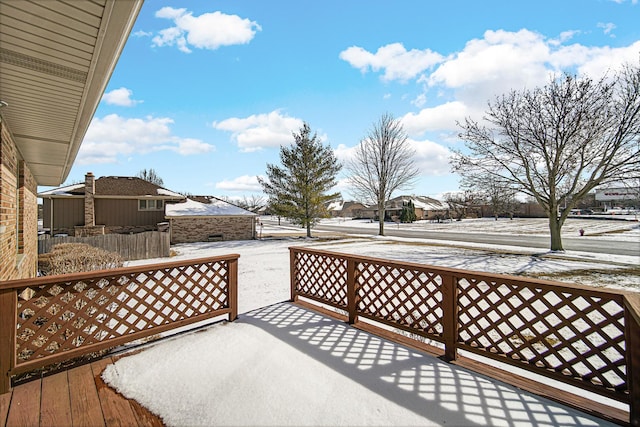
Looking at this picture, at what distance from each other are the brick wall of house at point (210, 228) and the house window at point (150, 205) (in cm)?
295

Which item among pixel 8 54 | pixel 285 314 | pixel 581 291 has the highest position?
pixel 8 54

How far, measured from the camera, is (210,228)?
1866 centimetres

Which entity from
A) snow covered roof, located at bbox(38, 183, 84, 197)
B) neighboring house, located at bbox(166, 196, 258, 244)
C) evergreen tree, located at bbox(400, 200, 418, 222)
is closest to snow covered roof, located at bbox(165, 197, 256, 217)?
neighboring house, located at bbox(166, 196, 258, 244)

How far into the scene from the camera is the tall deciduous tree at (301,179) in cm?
2139

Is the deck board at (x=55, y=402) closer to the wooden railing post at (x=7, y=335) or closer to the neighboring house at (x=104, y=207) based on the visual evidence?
the wooden railing post at (x=7, y=335)

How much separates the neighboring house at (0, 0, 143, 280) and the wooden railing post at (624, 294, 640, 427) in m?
4.17

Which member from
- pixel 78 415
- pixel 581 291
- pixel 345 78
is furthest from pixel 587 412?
pixel 345 78

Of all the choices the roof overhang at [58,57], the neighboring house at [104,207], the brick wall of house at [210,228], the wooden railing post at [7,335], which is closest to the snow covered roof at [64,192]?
the neighboring house at [104,207]

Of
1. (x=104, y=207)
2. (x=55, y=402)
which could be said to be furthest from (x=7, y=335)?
(x=104, y=207)

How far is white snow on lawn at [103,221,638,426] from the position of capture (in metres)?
2.31

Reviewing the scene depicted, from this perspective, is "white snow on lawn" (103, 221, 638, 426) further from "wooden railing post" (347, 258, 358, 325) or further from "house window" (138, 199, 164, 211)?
"house window" (138, 199, 164, 211)

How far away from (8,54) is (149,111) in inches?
392

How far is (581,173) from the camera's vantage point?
42.2 ft

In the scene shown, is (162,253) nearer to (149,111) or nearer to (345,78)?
(149,111)
